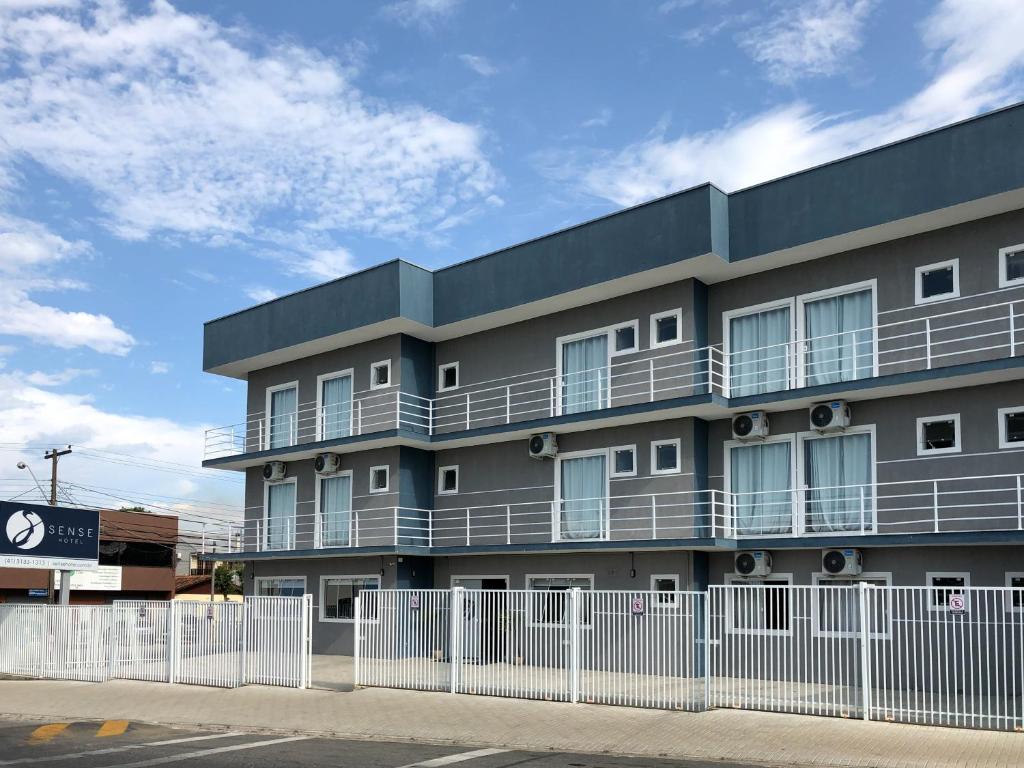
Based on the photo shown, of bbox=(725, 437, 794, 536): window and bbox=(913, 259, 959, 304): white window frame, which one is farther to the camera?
bbox=(725, 437, 794, 536): window

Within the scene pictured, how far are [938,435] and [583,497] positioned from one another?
27.2ft

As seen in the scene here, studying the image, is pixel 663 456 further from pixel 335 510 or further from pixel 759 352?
pixel 335 510

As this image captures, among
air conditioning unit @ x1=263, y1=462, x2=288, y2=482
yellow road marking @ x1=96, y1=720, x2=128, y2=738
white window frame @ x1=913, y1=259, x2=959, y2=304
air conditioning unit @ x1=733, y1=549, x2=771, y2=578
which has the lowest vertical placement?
yellow road marking @ x1=96, y1=720, x2=128, y2=738

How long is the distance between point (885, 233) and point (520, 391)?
991cm

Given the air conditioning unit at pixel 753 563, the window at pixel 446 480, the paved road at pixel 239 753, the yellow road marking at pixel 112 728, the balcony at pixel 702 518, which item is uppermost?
the window at pixel 446 480

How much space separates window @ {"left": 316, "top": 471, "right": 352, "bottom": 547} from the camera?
29.8 m

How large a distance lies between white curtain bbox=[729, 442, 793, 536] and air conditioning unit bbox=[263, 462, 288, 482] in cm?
1430

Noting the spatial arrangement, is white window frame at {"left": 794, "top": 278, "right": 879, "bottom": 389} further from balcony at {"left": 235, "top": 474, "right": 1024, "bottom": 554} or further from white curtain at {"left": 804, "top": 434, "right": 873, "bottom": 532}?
balcony at {"left": 235, "top": 474, "right": 1024, "bottom": 554}

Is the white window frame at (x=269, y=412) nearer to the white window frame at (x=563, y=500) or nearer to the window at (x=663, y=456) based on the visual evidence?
the white window frame at (x=563, y=500)

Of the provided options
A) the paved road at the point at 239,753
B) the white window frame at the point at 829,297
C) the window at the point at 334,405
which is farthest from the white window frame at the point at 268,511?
the white window frame at the point at 829,297

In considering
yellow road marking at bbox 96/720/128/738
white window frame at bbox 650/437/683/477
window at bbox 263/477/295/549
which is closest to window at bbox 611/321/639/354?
white window frame at bbox 650/437/683/477

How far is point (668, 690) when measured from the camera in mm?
17203

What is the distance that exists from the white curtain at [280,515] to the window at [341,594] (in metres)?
2.09

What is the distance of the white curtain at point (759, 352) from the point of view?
2291cm
